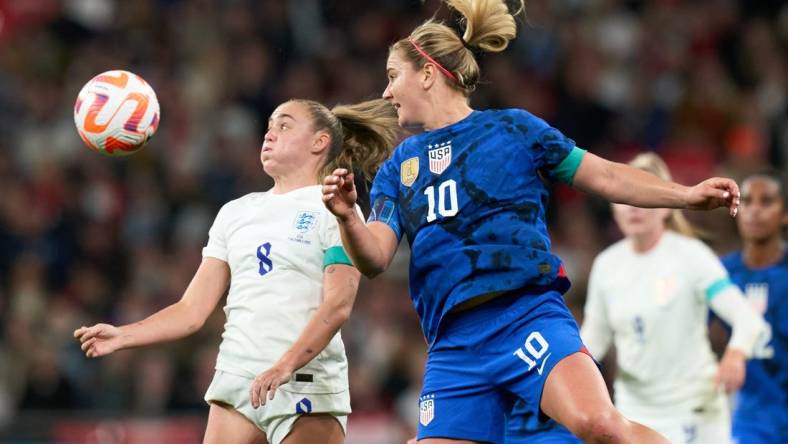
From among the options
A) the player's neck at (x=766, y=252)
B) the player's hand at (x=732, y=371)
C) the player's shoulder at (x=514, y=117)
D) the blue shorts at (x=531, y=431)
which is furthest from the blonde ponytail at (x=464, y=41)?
the player's neck at (x=766, y=252)

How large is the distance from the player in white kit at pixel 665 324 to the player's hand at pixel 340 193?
2962 mm

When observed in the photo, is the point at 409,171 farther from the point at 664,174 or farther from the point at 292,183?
the point at 664,174

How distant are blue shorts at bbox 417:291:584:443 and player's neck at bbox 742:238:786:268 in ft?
10.2

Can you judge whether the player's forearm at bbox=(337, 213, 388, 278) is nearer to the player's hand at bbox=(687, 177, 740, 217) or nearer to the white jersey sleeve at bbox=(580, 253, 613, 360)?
the player's hand at bbox=(687, 177, 740, 217)

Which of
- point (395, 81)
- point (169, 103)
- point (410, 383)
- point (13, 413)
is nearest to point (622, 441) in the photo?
point (395, 81)

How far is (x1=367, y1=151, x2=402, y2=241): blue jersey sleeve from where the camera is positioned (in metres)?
4.98

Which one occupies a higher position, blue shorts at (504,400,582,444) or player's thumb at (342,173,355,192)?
player's thumb at (342,173,355,192)

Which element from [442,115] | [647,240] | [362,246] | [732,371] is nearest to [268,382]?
[362,246]

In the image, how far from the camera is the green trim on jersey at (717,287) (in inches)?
271

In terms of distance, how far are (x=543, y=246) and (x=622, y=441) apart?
80 centimetres

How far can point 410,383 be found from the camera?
11273mm

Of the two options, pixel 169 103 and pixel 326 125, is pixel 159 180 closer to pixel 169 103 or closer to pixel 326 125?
pixel 169 103

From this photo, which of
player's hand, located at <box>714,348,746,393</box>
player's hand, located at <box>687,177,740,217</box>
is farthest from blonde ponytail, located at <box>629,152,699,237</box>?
player's hand, located at <box>687,177,740,217</box>

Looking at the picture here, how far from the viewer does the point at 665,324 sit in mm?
6988
